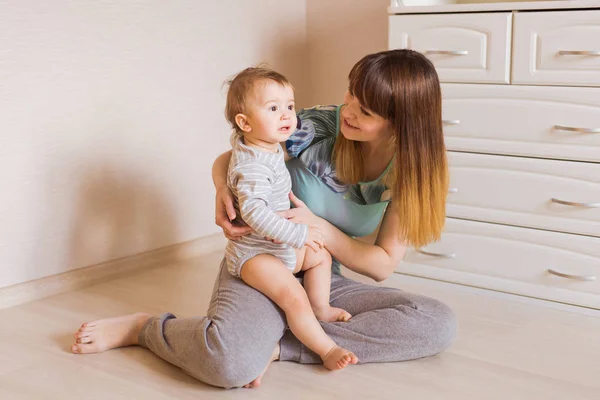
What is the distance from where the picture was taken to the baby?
150cm

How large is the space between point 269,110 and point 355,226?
1.37 feet

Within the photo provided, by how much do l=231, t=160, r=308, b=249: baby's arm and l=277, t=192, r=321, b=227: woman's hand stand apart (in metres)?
0.12

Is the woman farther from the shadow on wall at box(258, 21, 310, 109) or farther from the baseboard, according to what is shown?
the shadow on wall at box(258, 21, 310, 109)

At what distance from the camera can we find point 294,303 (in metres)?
1.55

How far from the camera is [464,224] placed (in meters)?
2.22

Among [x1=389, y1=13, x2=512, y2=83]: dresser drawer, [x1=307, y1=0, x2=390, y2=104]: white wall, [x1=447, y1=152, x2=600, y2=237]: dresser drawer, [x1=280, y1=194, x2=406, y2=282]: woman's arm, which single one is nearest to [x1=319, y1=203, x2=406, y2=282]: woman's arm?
[x1=280, y1=194, x2=406, y2=282]: woman's arm

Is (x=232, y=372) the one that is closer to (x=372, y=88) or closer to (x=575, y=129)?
(x=372, y=88)

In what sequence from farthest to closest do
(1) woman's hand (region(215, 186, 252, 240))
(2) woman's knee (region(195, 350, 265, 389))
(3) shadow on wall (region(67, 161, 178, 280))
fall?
1. (3) shadow on wall (region(67, 161, 178, 280))
2. (1) woman's hand (region(215, 186, 252, 240))
3. (2) woman's knee (region(195, 350, 265, 389))

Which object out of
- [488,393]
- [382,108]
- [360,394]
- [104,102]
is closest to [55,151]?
[104,102]

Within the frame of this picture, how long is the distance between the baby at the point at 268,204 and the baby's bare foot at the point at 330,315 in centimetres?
11

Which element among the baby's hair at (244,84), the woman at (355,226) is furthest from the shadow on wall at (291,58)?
the baby's hair at (244,84)

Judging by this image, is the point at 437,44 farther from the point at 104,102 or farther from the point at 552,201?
the point at 104,102

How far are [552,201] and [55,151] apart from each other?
53.4 inches

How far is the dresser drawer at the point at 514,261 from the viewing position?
2043 mm
